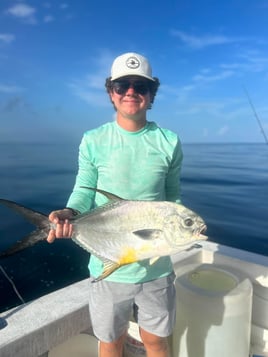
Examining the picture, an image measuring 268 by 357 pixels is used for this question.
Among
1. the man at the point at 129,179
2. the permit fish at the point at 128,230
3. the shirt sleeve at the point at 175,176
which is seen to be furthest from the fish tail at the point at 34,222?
the shirt sleeve at the point at 175,176

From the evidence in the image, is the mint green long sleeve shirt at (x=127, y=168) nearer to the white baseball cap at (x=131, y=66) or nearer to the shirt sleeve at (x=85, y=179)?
the shirt sleeve at (x=85, y=179)

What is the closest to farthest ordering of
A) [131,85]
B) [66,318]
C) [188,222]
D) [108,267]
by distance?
[188,222], [108,267], [131,85], [66,318]

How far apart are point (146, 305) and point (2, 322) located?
3.23 feet

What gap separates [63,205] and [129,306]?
8056 mm

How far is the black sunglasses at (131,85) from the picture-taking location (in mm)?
2242

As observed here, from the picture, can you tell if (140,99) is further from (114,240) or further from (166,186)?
(114,240)

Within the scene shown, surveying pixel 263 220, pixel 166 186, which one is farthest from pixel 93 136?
pixel 263 220

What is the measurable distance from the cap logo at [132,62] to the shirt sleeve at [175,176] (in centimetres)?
60

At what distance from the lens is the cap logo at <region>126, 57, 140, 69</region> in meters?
2.25

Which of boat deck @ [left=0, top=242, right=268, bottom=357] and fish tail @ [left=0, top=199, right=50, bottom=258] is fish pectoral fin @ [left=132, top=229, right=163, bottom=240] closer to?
fish tail @ [left=0, top=199, right=50, bottom=258]

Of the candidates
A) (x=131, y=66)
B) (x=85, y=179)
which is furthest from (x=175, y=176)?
(x=131, y=66)

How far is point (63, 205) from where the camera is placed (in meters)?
10.1

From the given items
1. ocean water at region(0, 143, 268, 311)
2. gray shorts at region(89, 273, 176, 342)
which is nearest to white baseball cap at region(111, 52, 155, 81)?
gray shorts at region(89, 273, 176, 342)

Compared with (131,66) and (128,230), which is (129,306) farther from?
(131,66)
